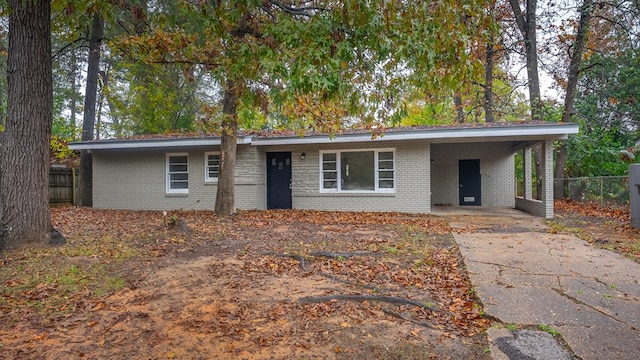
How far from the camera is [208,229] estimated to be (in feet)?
27.5

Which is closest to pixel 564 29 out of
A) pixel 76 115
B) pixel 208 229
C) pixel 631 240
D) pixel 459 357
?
pixel 631 240

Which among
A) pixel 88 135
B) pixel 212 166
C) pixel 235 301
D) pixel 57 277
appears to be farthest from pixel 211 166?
pixel 235 301

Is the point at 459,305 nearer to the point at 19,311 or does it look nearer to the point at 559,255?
the point at 559,255

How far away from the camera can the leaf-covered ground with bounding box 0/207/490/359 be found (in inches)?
120

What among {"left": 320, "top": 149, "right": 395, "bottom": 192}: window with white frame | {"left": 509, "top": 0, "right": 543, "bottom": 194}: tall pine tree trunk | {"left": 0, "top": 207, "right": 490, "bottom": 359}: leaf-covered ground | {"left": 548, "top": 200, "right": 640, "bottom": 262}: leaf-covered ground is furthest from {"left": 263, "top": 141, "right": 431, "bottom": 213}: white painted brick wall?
{"left": 509, "top": 0, "right": 543, "bottom": 194}: tall pine tree trunk

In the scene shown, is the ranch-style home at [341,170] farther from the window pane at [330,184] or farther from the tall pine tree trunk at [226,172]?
the tall pine tree trunk at [226,172]

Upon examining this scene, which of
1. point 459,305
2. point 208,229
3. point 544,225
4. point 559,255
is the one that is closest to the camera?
point 459,305

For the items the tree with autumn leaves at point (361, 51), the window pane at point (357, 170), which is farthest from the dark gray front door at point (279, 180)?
the tree with autumn leaves at point (361, 51)

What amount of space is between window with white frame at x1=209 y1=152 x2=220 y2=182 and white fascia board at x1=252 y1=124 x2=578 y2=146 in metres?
1.88

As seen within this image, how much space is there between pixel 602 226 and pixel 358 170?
687cm

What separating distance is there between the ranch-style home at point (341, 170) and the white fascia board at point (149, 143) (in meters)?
0.04

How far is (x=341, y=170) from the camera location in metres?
13.5

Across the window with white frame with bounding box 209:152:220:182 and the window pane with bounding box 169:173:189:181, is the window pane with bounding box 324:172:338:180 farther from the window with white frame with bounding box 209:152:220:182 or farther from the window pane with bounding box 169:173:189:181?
the window pane with bounding box 169:173:189:181

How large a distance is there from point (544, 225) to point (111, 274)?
9.47 m
